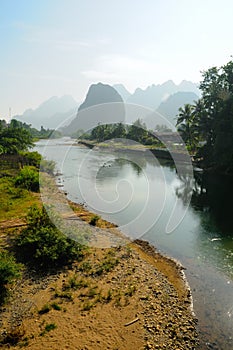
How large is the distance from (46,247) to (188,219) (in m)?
10.2

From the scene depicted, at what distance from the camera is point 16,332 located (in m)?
6.88

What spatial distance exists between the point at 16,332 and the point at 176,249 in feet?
27.3

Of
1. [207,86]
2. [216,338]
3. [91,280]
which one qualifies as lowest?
[216,338]

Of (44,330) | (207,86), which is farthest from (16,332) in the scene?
(207,86)

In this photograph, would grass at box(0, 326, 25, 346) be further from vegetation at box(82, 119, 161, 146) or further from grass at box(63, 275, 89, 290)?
vegetation at box(82, 119, 161, 146)

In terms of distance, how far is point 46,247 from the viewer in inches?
412

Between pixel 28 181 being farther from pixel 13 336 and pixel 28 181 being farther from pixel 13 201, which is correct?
pixel 13 336

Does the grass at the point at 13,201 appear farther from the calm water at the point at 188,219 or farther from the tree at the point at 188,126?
the tree at the point at 188,126

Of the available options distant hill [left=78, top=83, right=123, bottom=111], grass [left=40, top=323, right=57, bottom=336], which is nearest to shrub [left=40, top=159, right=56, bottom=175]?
grass [left=40, top=323, right=57, bottom=336]

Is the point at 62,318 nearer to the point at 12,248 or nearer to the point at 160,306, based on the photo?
the point at 160,306

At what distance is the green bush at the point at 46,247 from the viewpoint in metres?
10.2

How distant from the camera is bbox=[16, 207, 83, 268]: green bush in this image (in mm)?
10242

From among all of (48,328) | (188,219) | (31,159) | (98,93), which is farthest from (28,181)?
(98,93)

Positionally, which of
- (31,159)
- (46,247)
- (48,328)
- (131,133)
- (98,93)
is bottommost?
(48,328)
